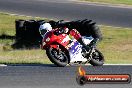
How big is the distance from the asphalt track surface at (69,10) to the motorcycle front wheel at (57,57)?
12188 millimetres

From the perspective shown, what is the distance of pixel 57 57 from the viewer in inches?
532

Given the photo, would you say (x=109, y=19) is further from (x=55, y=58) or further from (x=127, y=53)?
(x=55, y=58)

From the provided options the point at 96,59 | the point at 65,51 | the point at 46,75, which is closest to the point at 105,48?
the point at 96,59

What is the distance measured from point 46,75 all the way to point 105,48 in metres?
9.45

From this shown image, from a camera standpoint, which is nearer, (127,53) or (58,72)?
(58,72)

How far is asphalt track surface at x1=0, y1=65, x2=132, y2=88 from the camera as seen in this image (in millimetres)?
10633

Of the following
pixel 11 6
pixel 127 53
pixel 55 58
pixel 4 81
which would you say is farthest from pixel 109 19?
pixel 4 81

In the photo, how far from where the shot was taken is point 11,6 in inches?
1120

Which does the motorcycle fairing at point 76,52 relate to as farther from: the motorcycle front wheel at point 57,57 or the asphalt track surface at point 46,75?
the asphalt track surface at point 46,75

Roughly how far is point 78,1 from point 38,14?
484 centimetres

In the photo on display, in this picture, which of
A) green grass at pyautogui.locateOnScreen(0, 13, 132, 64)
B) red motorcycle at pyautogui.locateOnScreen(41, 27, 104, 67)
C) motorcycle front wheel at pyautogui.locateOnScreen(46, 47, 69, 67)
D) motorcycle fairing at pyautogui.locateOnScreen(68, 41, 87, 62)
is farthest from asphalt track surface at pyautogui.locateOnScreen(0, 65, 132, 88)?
green grass at pyautogui.locateOnScreen(0, 13, 132, 64)

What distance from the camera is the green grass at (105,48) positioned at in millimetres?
16314

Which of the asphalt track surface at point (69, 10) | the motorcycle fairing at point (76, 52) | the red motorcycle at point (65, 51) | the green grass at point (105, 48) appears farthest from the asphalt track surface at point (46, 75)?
the asphalt track surface at point (69, 10)

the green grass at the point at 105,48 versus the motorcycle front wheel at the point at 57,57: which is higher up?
the motorcycle front wheel at the point at 57,57
